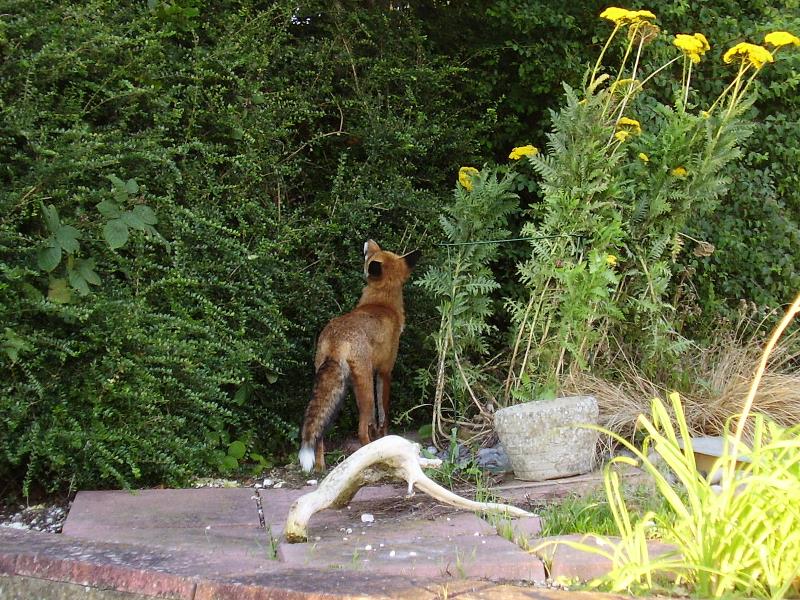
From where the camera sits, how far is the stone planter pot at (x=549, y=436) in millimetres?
4984

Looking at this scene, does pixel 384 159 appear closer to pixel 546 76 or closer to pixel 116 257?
pixel 546 76

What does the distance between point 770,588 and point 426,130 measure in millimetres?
4984

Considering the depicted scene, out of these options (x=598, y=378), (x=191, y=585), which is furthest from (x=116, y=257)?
(x=598, y=378)

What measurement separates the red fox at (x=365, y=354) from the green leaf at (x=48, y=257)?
1.77 metres

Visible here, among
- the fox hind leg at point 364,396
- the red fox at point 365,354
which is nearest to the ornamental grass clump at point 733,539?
the red fox at point 365,354

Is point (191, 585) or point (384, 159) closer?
point (191, 585)

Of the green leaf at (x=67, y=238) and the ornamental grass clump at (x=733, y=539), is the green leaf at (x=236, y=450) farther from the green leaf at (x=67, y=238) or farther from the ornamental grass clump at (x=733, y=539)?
the ornamental grass clump at (x=733, y=539)

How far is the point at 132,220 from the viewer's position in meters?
4.90

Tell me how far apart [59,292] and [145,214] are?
2.15 feet

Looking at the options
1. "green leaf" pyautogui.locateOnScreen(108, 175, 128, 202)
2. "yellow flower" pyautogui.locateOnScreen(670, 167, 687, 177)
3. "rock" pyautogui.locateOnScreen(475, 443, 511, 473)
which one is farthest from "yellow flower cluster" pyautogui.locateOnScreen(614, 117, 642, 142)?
"green leaf" pyautogui.locateOnScreen(108, 175, 128, 202)

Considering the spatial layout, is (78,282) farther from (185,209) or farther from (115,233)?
(185,209)

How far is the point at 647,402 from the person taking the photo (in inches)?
223

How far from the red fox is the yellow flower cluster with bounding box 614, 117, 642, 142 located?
5.64ft

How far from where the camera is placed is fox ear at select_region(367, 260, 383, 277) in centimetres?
631
